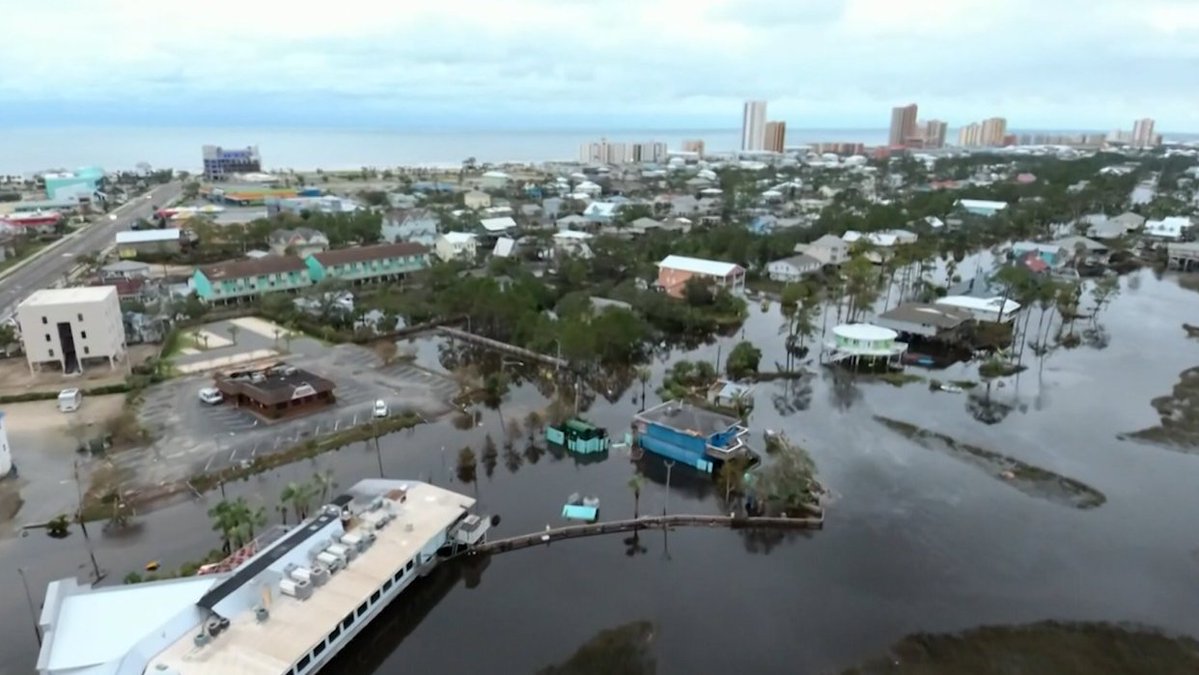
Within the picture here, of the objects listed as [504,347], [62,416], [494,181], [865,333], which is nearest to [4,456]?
[62,416]

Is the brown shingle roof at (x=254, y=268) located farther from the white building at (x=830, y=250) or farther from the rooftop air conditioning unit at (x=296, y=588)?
the white building at (x=830, y=250)

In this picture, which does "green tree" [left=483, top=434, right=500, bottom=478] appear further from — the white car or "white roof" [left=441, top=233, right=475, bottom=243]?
"white roof" [left=441, top=233, right=475, bottom=243]

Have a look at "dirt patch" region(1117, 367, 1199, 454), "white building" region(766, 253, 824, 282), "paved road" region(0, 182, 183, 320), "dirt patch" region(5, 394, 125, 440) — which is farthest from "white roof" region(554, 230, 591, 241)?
"dirt patch" region(1117, 367, 1199, 454)

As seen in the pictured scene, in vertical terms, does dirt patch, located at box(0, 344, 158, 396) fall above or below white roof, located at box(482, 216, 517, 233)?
below

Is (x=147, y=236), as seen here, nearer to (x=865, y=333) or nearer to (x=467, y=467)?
(x=467, y=467)

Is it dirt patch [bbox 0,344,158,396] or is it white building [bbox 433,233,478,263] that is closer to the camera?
dirt patch [bbox 0,344,158,396]

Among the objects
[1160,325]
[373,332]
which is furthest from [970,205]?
[373,332]

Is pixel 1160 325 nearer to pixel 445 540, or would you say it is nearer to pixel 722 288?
pixel 722 288
